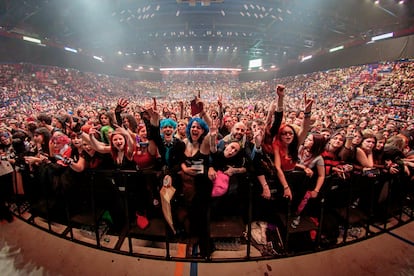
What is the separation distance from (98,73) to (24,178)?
4081 cm

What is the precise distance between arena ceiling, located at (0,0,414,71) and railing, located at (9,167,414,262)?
16.9 meters

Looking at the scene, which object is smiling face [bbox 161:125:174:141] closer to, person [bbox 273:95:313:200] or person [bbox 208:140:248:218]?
person [bbox 208:140:248:218]

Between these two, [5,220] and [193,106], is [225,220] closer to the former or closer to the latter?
[193,106]

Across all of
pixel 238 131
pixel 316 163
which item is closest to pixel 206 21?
pixel 238 131

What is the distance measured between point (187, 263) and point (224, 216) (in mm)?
742

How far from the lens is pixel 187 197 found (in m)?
2.16

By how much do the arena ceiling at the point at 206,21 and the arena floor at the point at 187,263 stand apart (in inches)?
692

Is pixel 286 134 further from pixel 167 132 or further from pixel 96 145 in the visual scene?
pixel 96 145

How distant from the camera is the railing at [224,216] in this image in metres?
2.22

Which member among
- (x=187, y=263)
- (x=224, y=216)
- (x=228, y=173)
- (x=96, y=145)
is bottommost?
(x=187, y=263)

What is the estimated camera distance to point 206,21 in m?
21.0

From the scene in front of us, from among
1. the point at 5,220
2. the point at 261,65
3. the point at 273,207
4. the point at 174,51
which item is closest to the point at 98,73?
the point at 174,51

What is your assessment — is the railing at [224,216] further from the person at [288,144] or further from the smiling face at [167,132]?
the smiling face at [167,132]

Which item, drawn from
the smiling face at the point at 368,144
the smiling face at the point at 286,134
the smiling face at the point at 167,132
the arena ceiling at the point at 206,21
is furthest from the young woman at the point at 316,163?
the arena ceiling at the point at 206,21
